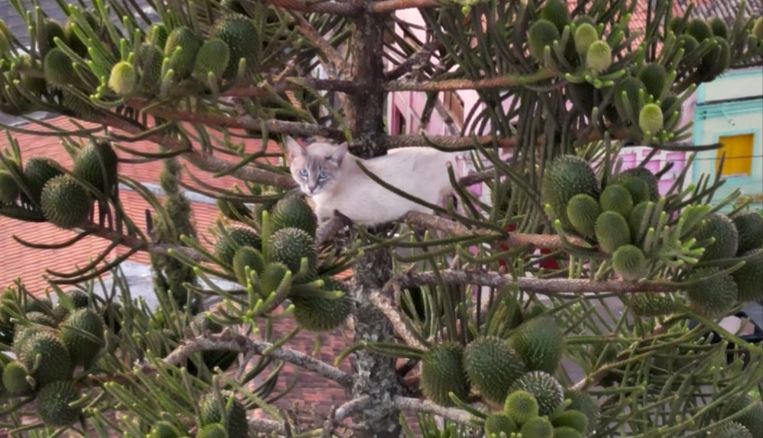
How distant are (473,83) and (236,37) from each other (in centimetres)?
36

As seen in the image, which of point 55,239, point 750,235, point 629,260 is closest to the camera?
point 629,260

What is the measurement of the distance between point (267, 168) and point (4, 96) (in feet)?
1.58

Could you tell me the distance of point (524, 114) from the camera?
142 centimetres

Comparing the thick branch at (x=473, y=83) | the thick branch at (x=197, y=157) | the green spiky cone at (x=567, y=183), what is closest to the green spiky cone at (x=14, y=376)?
the thick branch at (x=197, y=157)

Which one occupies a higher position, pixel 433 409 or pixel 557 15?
pixel 557 15

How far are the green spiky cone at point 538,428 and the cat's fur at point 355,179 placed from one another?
57 cm

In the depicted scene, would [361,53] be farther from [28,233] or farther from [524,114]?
[28,233]

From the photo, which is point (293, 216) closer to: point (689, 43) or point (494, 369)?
point (494, 369)

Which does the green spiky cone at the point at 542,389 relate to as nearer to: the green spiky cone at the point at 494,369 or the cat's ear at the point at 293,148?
the green spiky cone at the point at 494,369

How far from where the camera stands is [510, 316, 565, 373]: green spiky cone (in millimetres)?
1267

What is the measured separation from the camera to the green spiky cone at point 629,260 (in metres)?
1.09

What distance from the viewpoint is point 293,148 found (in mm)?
1664

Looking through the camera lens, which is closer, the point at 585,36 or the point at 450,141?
the point at 585,36

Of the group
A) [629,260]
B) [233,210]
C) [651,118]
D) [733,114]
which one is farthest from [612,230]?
[733,114]
